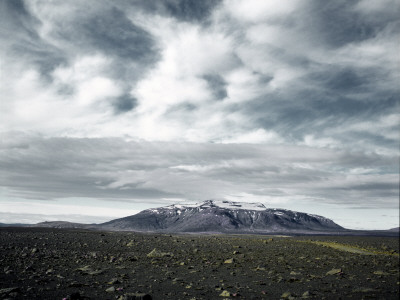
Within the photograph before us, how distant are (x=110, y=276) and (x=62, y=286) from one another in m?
3.55

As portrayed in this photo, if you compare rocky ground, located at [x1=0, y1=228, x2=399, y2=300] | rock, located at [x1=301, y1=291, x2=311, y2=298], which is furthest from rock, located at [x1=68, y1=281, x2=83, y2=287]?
rock, located at [x1=301, y1=291, x2=311, y2=298]

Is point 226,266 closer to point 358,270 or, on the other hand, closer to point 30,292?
point 358,270

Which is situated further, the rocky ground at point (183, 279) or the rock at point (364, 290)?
the rock at point (364, 290)

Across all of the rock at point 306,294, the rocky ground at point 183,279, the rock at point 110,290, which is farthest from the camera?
the rock at point 110,290

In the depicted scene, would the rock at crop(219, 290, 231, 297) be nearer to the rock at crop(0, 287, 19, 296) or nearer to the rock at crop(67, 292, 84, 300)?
the rock at crop(67, 292, 84, 300)

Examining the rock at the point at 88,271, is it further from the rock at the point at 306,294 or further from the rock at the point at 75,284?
the rock at the point at 306,294

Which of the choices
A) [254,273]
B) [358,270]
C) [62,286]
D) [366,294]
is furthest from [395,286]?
[62,286]

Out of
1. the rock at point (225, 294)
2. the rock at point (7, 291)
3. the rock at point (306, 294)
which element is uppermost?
the rock at point (7, 291)

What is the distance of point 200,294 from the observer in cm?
1501

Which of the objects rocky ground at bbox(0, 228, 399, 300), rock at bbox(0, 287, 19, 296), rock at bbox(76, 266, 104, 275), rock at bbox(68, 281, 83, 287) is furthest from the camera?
rock at bbox(76, 266, 104, 275)

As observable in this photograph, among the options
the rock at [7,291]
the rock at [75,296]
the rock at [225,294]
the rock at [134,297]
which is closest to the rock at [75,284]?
the rock at [75,296]

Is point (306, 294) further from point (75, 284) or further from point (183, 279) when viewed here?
point (75, 284)

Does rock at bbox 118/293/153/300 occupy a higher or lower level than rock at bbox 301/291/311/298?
higher

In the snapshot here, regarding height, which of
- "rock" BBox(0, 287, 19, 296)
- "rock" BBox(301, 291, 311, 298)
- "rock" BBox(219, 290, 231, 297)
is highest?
"rock" BBox(0, 287, 19, 296)
